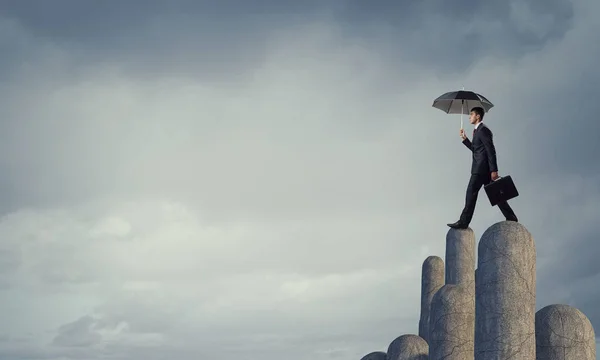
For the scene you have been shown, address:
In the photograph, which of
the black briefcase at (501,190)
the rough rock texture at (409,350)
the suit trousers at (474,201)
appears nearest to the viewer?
the black briefcase at (501,190)

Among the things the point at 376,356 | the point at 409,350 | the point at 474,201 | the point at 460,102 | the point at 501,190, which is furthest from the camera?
the point at 460,102

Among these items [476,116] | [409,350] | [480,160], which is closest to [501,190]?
[480,160]

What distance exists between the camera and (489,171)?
15625mm

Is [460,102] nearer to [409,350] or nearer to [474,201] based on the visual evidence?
Answer: [474,201]

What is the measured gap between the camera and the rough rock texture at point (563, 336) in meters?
13.6

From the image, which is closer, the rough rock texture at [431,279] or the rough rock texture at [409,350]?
the rough rock texture at [409,350]

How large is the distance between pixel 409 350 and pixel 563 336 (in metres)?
3.93

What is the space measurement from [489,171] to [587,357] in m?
3.90

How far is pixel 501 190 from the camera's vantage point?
15.0 meters

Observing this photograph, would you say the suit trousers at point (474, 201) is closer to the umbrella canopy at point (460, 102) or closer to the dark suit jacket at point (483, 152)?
the dark suit jacket at point (483, 152)

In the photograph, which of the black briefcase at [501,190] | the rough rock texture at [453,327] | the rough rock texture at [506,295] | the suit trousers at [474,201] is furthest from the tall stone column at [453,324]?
the rough rock texture at [506,295]

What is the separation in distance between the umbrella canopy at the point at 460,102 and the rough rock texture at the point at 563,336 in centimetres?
663

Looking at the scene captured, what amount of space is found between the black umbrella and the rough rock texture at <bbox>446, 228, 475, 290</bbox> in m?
3.78

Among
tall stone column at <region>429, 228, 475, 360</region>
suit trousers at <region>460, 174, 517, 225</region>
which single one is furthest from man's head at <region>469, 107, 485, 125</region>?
tall stone column at <region>429, 228, 475, 360</region>
